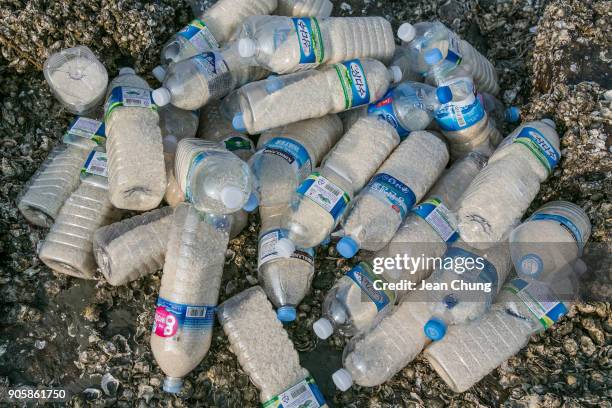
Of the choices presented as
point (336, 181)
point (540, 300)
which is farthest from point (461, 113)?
point (540, 300)

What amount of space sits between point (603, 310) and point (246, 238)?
63.2 inches

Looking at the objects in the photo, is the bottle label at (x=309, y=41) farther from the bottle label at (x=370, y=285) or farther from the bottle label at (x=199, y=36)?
the bottle label at (x=370, y=285)

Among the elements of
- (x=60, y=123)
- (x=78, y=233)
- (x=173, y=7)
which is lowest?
(x=78, y=233)

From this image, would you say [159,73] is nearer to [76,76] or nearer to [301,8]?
[76,76]

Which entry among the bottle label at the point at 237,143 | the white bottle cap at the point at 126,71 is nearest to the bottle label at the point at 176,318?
the bottle label at the point at 237,143

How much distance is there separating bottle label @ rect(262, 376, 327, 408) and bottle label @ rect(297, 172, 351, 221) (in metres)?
0.70

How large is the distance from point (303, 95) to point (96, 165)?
98 cm

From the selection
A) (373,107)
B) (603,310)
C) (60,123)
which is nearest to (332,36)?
(373,107)

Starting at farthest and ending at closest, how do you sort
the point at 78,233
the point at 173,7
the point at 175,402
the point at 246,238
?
the point at 173,7
the point at 246,238
the point at 78,233
the point at 175,402

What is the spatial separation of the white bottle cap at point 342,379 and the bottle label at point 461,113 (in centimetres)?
126

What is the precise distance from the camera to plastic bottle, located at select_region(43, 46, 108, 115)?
267 cm

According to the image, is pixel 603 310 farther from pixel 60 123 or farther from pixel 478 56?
pixel 60 123

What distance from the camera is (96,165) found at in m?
2.65

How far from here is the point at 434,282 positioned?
2.62 m
